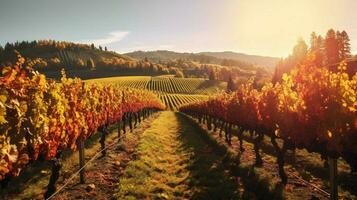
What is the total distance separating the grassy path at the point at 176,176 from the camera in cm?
1227

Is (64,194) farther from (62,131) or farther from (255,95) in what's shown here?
(255,95)

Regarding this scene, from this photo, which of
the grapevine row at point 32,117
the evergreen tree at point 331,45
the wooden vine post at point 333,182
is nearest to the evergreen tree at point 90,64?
the evergreen tree at point 331,45

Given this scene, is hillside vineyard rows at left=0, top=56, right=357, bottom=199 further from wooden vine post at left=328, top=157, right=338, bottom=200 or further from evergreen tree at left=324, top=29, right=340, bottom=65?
evergreen tree at left=324, top=29, right=340, bottom=65

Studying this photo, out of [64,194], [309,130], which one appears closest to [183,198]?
[64,194]

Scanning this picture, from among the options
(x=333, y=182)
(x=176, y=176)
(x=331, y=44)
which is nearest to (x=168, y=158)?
(x=176, y=176)

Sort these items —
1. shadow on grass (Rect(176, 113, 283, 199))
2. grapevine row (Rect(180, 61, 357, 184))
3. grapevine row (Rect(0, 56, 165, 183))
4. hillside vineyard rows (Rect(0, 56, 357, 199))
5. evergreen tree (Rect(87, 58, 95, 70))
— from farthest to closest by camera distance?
evergreen tree (Rect(87, 58, 95, 70)) → shadow on grass (Rect(176, 113, 283, 199)) → grapevine row (Rect(180, 61, 357, 184)) → hillside vineyard rows (Rect(0, 56, 357, 199)) → grapevine row (Rect(0, 56, 165, 183))

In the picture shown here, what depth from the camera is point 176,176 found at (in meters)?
15.1

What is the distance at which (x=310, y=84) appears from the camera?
10.7 meters

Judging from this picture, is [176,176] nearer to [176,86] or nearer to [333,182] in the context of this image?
[333,182]

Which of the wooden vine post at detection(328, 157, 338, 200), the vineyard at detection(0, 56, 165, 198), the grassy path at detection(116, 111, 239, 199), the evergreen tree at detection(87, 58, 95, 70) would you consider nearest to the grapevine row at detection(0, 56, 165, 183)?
the vineyard at detection(0, 56, 165, 198)

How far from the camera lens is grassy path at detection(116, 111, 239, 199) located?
1227cm

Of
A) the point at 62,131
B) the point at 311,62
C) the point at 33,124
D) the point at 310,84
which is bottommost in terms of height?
the point at 62,131

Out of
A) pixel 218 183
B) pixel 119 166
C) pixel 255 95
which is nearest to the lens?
pixel 218 183

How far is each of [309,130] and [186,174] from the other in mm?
6547
